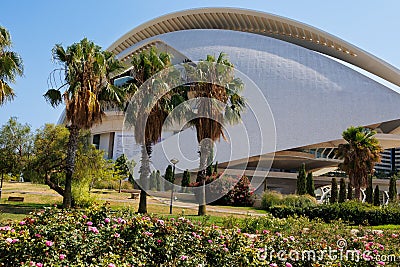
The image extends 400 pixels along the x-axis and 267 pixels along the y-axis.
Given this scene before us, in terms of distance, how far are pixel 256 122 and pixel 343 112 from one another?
667 centimetres

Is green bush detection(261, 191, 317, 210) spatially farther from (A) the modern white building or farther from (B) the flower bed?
(B) the flower bed

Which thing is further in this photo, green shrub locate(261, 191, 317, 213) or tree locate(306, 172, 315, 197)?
tree locate(306, 172, 315, 197)

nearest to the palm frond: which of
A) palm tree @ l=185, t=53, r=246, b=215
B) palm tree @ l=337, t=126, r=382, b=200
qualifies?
palm tree @ l=185, t=53, r=246, b=215

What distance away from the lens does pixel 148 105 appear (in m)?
15.7

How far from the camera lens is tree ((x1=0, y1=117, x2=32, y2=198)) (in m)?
16.2

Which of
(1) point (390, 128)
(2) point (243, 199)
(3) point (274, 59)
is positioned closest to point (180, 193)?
(2) point (243, 199)

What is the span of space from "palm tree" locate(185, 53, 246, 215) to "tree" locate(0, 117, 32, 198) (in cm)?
677

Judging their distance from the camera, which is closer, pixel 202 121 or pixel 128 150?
pixel 202 121

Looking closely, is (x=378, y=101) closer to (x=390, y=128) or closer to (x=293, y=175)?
(x=390, y=128)

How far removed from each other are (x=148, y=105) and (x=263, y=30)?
97.6 ft

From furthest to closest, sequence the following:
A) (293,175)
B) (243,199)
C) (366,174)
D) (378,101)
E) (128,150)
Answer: (128,150)
(293,175)
(378,101)
(243,199)
(366,174)

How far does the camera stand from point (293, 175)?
3306cm

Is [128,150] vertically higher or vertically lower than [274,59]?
lower

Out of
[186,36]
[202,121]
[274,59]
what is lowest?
[202,121]
